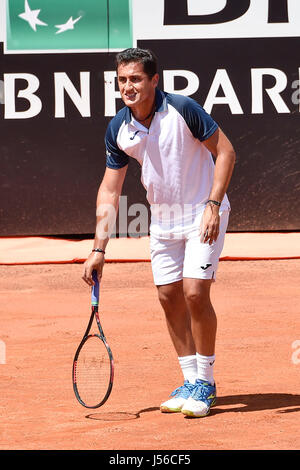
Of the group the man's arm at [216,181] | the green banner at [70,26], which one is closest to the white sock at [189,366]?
the man's arm at [216,181]

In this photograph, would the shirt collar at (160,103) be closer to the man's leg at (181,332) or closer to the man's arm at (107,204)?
the man's arm at (107,204)

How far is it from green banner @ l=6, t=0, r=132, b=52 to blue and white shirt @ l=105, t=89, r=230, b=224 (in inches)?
260

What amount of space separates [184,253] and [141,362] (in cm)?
140

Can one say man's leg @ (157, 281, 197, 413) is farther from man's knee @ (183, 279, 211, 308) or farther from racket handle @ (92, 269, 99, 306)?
racket handle @ (92, 269, 99, 306)

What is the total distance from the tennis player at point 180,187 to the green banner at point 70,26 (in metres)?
6.54

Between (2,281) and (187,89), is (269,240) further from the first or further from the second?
(2,281)

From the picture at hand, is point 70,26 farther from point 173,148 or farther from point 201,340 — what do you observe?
point 201,340

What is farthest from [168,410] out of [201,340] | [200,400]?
[201,340]

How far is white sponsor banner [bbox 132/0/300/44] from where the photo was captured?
11508 mm

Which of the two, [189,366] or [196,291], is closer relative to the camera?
[196,291]

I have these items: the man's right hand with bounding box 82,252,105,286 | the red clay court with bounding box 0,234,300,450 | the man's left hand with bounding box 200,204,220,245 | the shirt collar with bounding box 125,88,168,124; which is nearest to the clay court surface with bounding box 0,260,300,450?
the red clay court with bounding box 0,234,300,450

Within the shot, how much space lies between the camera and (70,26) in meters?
11.6

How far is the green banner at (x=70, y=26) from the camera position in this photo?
11531 millimetres

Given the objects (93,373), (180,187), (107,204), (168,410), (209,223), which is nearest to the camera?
(209,223)
